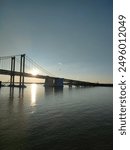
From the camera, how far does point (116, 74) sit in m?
6.30

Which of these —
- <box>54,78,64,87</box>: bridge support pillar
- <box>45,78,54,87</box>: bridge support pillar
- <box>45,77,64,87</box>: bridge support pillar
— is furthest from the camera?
<box>54,78,64,87</box>: bridge support pillar

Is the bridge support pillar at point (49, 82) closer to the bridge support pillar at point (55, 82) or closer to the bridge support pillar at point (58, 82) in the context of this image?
the bridge support pillar at point (55, 82)

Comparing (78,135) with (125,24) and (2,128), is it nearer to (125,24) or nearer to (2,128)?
(2,128)

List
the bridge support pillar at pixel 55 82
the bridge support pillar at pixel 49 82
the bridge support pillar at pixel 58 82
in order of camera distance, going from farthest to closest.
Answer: the bridge support pillar at pixel 58 82, the bridge support pillar at pixel 55 82, the bridge support pillar at pixel 49 82

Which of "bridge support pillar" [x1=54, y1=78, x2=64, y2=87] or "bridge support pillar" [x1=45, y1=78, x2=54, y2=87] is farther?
"bridge support pillar" [x1=54, y1=78, x2=64, y2=87]

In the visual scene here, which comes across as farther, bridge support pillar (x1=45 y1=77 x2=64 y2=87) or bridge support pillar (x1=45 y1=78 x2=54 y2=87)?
bridge support pillar (x1=45 y1=77 x2=64 y2=87)

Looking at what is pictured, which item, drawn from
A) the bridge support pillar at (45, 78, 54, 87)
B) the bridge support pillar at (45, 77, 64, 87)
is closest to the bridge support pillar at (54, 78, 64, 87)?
the bridge support pillar at (45, 77, 64, 87)

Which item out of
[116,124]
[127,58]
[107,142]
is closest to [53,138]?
[107,142]

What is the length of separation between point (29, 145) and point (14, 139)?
5.11 feet

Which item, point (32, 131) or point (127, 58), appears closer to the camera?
point (127, 58)

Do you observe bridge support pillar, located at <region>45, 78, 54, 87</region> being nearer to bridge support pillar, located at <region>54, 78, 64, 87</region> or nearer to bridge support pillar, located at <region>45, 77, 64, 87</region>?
bridge support pillar, located at <region>45, 77, 64, 87</region>

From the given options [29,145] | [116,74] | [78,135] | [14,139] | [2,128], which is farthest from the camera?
[2,128]

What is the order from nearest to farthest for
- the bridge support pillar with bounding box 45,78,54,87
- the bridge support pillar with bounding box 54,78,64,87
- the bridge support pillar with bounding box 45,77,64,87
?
the bridge support pillar with bounding box 45,78,54,87 < the bridge support pillar with bounding box 45,77,64,87 < the bridge support pillar with bounding box 54,78,64,87

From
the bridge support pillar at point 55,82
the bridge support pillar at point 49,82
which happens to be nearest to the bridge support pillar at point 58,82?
the bridge support pillar at point 55,82
